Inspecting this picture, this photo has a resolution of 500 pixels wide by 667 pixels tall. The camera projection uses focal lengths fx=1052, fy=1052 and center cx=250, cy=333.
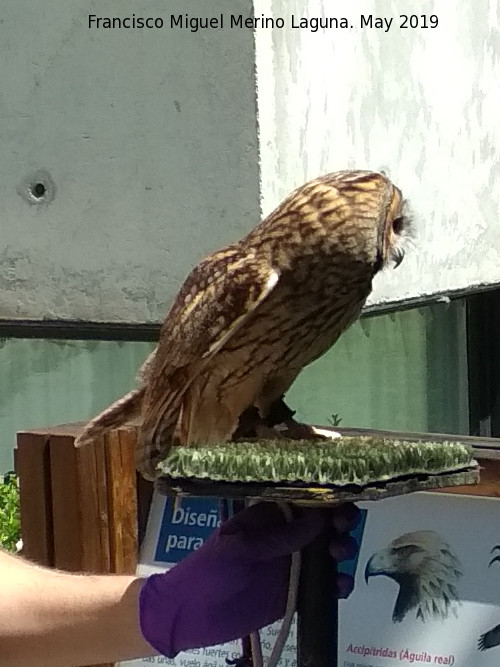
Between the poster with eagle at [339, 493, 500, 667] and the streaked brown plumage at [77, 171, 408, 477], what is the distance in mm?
591

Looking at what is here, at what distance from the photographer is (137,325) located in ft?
10.1

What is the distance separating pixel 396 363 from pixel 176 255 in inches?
53.8

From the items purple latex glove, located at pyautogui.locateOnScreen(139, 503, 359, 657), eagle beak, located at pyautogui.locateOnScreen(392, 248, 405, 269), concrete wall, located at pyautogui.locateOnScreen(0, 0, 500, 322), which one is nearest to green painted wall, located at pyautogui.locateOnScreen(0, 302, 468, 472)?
concrete wall, located at pyautogui.locateOnScreen(0, 0, 500, 322)

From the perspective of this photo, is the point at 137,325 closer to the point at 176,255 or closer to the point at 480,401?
the point at 176,255

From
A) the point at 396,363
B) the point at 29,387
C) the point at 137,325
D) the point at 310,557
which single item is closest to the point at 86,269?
the point at 137,325

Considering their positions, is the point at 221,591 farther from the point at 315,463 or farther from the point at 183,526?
the point at 183,526

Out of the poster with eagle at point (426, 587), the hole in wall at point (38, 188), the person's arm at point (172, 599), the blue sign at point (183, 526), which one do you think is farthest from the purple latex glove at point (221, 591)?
the hole in wall at point (38, 188)

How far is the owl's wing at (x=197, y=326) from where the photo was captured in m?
1.55

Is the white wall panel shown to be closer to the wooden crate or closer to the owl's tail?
the wooden crate

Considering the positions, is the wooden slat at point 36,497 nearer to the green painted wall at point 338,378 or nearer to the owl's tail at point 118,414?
the owl's tail at point 118,414

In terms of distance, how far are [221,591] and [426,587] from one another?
557 mm

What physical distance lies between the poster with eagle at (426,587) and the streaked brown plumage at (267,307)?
1.94 feet

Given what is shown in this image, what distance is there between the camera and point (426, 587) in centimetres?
205

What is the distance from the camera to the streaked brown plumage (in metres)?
1.53
